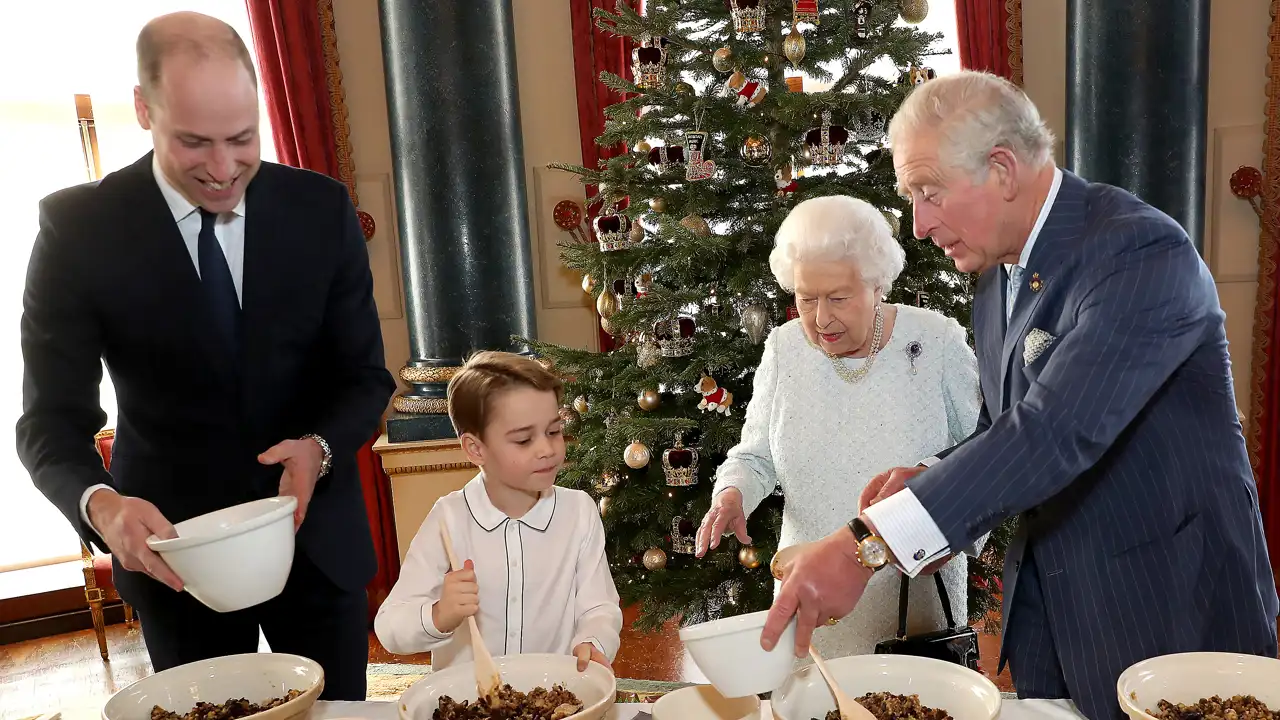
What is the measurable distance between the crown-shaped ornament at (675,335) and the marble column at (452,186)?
1475 mm

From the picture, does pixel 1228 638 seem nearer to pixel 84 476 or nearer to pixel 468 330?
pixel 84 476

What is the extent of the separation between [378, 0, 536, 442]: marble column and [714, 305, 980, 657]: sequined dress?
2461 mm

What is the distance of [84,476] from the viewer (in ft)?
5.45

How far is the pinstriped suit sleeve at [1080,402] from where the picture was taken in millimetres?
1390

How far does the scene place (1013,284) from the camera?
Answer: 1.75m

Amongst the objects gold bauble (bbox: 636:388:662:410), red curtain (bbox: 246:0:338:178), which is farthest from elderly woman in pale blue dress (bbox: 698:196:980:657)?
red curtain (bbox: 246:0:338:178)

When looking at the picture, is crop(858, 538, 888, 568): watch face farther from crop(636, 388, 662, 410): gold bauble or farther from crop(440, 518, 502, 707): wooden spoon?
crop(636, 388, 662, 410): gold bauble

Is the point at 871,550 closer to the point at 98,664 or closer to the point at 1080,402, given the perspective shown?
the point at 1080,402

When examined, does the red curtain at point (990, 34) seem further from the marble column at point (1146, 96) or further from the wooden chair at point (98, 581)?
the wooden chair at point (98, 581)

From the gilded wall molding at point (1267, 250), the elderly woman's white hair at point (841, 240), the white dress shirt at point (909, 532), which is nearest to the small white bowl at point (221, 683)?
the white dress shirt at point (909, 532)

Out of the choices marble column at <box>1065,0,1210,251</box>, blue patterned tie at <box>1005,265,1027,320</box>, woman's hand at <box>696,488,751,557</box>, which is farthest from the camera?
marble column at <box>1065,0,1210,251</box>

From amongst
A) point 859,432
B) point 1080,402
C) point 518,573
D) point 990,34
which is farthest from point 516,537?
point 990,34

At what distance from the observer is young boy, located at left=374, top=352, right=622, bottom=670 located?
186 centimetres

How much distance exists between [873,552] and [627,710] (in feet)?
1.56
